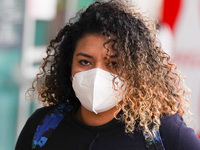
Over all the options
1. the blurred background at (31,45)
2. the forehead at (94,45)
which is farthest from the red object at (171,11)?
the forehead at (94,45)

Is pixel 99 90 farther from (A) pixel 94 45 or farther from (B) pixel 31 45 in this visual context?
(B) pixel 31 45

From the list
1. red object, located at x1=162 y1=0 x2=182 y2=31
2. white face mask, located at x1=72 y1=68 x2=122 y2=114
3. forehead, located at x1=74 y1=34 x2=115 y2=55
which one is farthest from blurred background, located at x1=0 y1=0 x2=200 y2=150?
white face mask, located at x1=72 y1=68 x2=122 y2=114

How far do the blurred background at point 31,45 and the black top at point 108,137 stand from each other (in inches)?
68.2

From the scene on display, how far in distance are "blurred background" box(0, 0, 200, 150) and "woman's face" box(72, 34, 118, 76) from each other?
169 cm

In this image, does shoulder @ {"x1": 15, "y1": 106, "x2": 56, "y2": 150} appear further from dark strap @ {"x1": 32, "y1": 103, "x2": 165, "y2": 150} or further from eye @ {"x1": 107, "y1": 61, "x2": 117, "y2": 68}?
eye @ {"x1": 107, "y1": 61, "x2": 117, "y2": 68}

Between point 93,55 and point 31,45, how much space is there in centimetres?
231

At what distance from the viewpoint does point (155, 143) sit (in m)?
1.86

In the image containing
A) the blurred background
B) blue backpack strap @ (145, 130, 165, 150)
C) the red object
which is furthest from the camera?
the red object

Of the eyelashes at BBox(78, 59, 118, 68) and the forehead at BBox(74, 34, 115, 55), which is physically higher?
the forehead at BBox(74, 34, 115, 55)

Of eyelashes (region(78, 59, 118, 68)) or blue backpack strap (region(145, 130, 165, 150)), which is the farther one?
eyelashes (region(78, 59, 118, 68))

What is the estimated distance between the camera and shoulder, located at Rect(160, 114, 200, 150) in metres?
1.87

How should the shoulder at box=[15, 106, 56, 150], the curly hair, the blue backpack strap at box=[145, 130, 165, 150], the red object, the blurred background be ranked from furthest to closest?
the red object < the blurred background < the shoulder at box=[15, 106, 56, 150] < the curly hair < the blue backpack strap at box=[145, 130, 165, 150]

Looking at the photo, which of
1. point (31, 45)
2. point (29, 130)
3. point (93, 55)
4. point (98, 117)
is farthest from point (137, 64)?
point (31, 45)

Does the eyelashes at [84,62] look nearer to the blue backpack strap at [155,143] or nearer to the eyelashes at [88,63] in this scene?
the eyelashes at [88,63]
